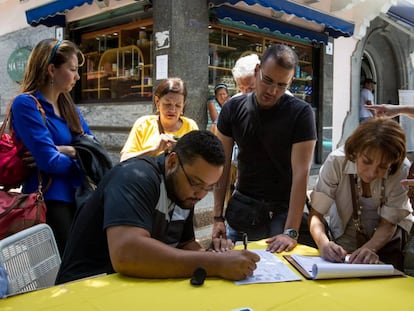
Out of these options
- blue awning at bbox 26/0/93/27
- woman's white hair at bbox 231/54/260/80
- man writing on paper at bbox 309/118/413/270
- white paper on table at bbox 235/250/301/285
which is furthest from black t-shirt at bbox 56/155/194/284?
blue awning at bbox 26/0/93/27

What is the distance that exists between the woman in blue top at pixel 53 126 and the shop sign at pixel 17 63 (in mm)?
7548

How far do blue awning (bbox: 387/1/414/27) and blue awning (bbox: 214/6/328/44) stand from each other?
100 inches

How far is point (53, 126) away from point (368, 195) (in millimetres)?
1896

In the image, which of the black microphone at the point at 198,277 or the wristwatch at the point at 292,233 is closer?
the black microphone at the point at 198,277

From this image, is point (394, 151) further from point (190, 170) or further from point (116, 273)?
point (116, 273)

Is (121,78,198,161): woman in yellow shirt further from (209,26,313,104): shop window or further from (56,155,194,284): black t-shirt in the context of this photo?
(209,26,313,104): shop window

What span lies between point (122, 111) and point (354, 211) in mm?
5641

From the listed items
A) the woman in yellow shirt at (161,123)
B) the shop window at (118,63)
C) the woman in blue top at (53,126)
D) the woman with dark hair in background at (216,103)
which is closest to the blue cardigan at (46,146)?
the woman in blue top at (53,126)

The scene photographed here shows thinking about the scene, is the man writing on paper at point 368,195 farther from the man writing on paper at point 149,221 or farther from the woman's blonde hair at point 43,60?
the woman's blonde hair at point 43,60

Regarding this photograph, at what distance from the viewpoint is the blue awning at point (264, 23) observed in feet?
21.4

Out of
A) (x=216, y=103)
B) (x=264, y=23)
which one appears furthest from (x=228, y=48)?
(x=216, y=103)

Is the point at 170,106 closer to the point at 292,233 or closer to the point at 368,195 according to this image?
the point at 292,233

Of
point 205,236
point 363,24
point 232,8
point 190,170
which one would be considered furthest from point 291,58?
point 363,24

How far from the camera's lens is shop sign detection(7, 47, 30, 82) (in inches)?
374
